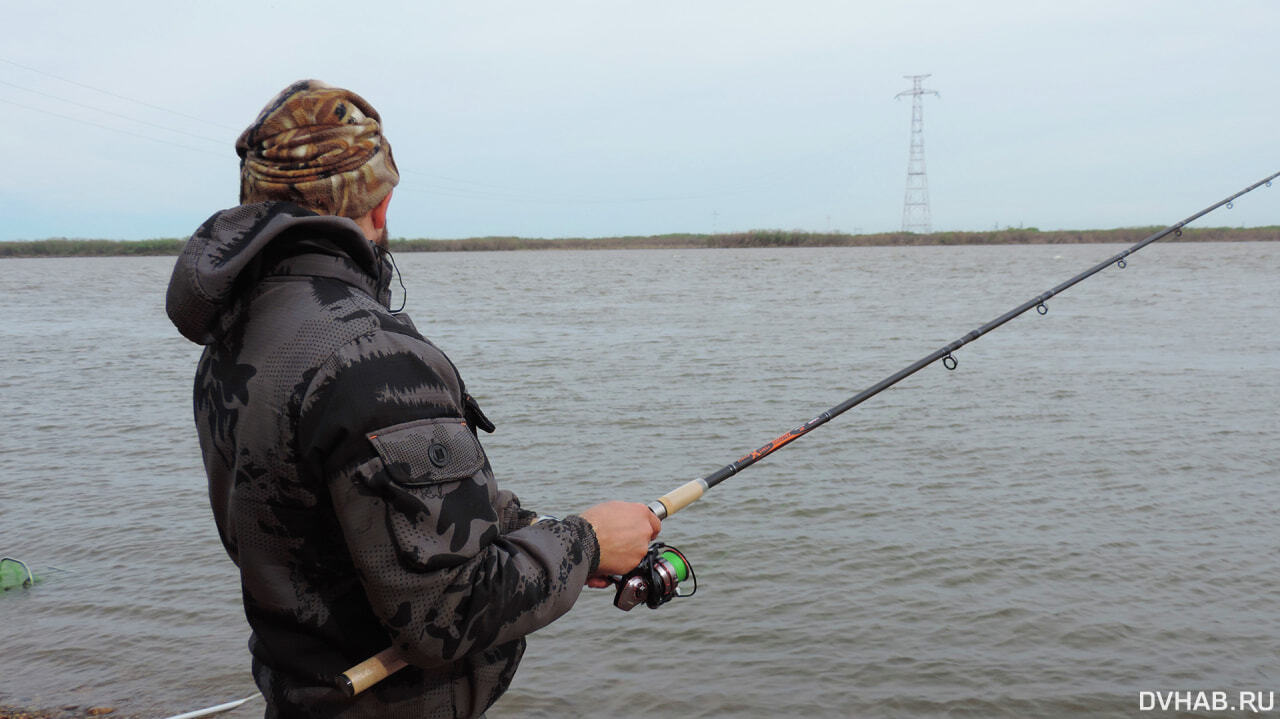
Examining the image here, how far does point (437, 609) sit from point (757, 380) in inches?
529

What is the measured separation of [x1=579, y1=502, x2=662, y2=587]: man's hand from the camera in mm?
2068

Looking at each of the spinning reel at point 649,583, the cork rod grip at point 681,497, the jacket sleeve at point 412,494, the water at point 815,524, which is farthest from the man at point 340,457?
the water at point 815,524

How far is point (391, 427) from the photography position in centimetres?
161

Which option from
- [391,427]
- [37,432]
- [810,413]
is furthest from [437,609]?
[37,432]

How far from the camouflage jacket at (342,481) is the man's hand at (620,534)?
0.11 meters

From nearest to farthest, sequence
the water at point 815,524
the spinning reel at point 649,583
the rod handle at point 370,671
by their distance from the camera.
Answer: the rod handle at point 370,671 → the spinning reel at point 649,583 → the water at point 815,524

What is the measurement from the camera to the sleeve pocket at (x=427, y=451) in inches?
62.7

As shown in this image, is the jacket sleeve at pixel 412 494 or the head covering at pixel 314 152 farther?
the head covering at pixel 314 152

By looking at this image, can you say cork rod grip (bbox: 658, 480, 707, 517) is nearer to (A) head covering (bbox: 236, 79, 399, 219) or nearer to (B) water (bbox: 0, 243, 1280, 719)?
(A) head covering (bbox: 236, 79, 399, 219)

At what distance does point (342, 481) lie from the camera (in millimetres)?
1609

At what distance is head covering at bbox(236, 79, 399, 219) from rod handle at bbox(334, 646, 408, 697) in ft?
2.84

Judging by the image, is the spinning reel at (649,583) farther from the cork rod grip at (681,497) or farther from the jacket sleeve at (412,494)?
the jacket sleeve at (412,494)

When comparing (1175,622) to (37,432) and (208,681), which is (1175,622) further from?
(37,432)

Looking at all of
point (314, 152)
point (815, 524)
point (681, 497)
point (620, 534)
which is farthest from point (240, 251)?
point (815, 524)
